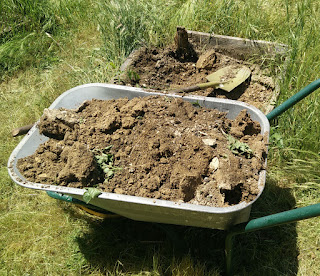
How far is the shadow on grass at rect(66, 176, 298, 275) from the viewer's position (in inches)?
86.8

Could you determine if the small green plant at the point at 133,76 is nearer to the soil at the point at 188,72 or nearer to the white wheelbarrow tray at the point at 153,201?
the soil at the point at 188,72

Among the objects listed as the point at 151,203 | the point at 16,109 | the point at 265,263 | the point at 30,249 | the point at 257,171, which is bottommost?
the point at 265,263

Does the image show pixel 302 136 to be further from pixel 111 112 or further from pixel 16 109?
pixel 16 109

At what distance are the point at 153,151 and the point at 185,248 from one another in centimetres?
80

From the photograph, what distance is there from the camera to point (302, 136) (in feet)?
8.52

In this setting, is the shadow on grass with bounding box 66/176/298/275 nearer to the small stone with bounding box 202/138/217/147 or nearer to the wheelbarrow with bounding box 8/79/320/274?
the wheelbarrow with bounding box 8/79/320/274

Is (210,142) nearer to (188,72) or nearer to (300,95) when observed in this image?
(300,95)

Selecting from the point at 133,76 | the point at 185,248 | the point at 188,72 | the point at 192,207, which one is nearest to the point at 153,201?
the point at 192,207

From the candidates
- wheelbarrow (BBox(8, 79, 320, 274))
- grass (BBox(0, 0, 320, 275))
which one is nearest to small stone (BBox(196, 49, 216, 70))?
grass (BBox(0, 0, 320, 275))

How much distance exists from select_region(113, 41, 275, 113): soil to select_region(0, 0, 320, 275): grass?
210 millimetres

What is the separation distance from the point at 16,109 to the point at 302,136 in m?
2.78

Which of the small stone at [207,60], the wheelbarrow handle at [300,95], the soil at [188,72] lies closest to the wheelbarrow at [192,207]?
the wheelbarrow handle at [300,95]

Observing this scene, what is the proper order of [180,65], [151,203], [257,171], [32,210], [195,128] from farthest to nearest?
[180,65] → [32,210] → [195,128] → [257,171] → [151,203]

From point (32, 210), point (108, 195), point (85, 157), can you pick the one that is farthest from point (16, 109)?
point (108, 195)
